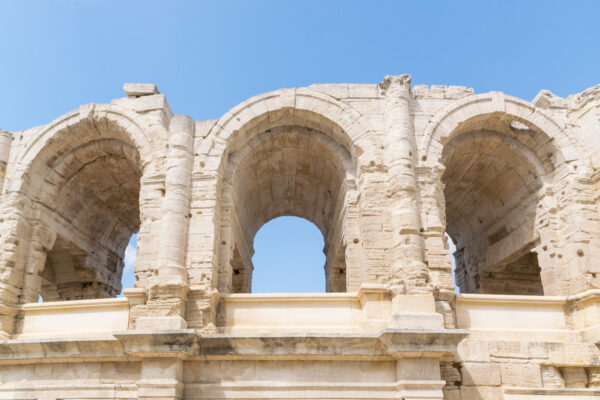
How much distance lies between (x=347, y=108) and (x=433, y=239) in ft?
8.58

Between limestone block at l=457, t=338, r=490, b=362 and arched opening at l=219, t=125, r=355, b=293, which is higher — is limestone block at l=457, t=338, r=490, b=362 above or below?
below

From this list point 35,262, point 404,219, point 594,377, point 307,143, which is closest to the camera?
point 594,377

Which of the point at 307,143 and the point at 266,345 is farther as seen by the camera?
the point at 307,143

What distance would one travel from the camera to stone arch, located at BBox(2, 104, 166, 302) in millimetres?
9141

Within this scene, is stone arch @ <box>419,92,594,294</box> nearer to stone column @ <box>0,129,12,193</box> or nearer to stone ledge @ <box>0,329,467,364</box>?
stone ledge @ <box>0,329,467,364</box>

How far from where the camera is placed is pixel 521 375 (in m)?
7.57

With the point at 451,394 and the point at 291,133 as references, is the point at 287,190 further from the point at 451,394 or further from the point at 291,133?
the point at 451,394

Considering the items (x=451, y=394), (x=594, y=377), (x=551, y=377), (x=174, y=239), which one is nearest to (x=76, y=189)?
(x=174, y=239)

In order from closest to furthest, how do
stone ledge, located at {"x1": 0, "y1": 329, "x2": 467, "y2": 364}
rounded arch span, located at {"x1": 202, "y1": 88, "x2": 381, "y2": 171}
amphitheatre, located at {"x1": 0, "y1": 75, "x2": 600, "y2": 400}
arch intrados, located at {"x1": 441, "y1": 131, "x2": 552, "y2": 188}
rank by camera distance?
stone ledge, located at {"x1": 0, "y1": 329, "x2": 467, "y2": 364} < amphitheatre, located at {"x1": 0, "y1": 75, "x2": 600, "y2": 400} < rounded arch span, located at {"x1": 202, "y1": 88, "x2": 381, "y2": 171} < arch intrados, located at {"x1": 441, "y1": 131, "x2": 552, "y2": 188}

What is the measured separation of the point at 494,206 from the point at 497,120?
7.41 feet

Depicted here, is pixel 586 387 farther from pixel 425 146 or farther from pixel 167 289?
pixel 167 289

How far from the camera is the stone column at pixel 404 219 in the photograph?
7.43 m

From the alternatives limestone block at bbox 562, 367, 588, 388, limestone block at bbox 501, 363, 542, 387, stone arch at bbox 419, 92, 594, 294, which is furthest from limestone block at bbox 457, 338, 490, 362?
stone arch at bbox 419, 92, 594, 294

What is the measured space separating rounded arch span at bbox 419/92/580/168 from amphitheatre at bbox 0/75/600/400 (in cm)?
3
